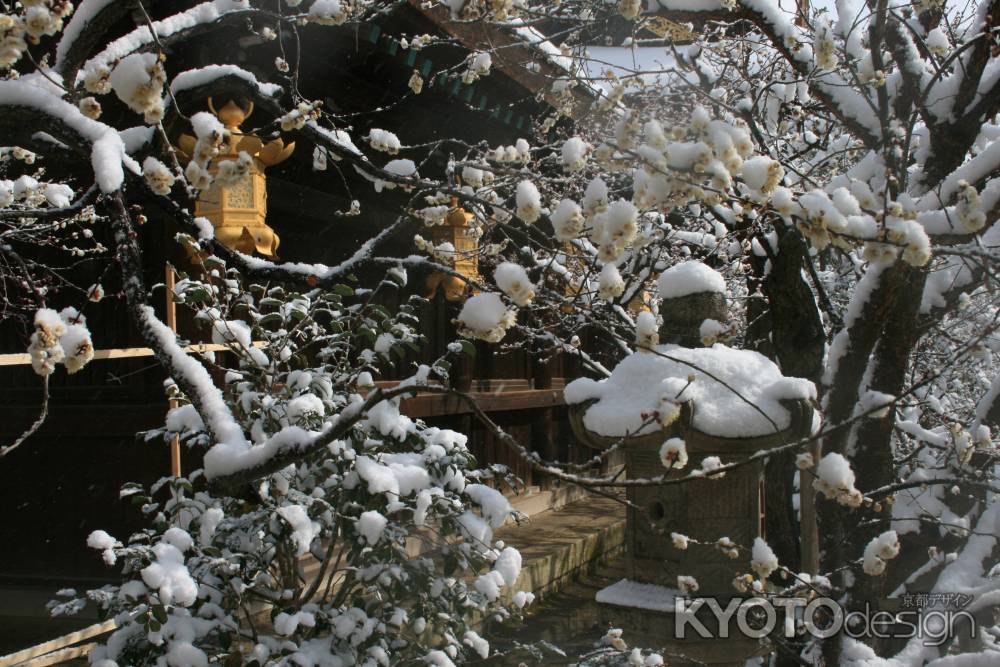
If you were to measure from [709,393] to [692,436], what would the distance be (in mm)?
224

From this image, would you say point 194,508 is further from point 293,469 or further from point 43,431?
point 43,431

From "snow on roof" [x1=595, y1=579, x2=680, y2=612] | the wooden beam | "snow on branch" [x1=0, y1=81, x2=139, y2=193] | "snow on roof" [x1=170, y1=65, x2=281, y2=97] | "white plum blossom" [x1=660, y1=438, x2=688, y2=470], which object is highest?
"snow on roof" [x1=170, y1=65, x2=281, y2=97]

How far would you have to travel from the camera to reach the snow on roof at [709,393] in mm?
3814

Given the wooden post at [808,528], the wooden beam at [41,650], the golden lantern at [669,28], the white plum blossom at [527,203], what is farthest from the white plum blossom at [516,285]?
the wooden beam at [41,650]

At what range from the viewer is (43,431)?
5.81 metres

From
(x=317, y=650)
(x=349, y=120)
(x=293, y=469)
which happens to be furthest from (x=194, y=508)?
(x=349, y=120)

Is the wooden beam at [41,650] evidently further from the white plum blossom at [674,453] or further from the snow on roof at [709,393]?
the white plum blossom at [674,453]

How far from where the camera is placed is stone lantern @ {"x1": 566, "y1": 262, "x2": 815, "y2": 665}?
3873 millimetres

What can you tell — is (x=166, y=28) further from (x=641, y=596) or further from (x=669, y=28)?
(x=641, y=596)

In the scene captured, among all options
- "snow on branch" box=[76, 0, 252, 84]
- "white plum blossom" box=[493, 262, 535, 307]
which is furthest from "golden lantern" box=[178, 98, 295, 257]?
"white plum blossom" box=[493, 262, 535, 307]

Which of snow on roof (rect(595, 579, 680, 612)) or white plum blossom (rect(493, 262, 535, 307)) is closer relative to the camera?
white plum blossom (rect(493, 262, 535, 307))

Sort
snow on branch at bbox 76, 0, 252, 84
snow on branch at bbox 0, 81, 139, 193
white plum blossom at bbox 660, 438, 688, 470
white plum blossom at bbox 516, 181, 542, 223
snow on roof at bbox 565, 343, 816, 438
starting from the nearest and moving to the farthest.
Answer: snow on branch at bbox 0, 81, 139, 193 → white plum blossom at bbox 516, 181, 542, 223 → white plum blossom at bbox 660, 438, 688, 470 → snow on branch at bbox 76, 0, 252, 84 → snow on roof at bbox 565, 343, 816, 438

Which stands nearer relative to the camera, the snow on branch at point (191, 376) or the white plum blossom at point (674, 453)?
the snow on branch at point (191, 376)

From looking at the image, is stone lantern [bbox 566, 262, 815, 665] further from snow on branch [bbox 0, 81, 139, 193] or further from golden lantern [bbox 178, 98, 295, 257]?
snow on branch [bbox 0, 81, 139, 193]
